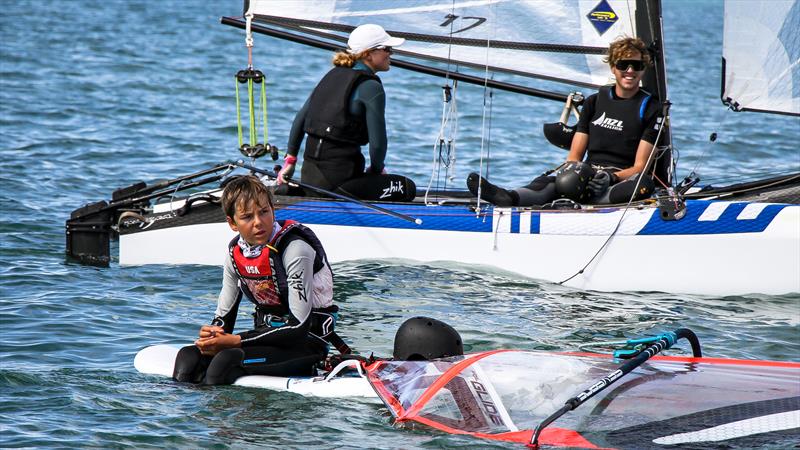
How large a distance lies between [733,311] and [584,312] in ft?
2.88

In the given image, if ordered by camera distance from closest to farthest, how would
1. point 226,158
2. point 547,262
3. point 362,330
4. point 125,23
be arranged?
point 362,330 → point 547,262 → point 226,158 → point 125,23

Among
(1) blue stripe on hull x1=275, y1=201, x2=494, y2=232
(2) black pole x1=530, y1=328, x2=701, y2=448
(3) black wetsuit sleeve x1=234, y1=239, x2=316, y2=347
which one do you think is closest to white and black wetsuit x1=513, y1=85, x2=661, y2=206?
(1) blue stripe on hull x1=275, y1=201, x2=494, y2=232

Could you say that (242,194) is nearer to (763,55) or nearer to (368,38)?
(368,38)

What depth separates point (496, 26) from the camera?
26.9 ft

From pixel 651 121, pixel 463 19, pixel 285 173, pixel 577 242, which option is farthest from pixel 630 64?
pixel 285 173

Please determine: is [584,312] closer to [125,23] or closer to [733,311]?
[733,311]

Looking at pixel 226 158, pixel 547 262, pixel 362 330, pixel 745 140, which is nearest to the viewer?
pixel 362 330

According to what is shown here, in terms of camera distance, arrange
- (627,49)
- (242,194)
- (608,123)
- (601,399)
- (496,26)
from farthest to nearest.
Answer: (496,26)
(608,123)
(627,49)
(242,194)
(601,399)

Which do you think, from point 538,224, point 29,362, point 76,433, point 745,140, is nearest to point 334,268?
point 538,224

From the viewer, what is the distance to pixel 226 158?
41.3 ft

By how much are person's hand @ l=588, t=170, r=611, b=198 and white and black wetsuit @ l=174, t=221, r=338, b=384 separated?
2.61 metres

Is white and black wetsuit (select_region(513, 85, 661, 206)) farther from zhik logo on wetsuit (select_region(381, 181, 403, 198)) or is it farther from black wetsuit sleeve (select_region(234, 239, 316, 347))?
black wetsuit sleeve (select_region(234, 239, 316, 347))

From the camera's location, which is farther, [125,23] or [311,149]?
[125,23]

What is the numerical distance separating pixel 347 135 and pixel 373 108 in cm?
28
